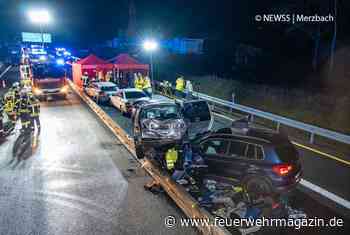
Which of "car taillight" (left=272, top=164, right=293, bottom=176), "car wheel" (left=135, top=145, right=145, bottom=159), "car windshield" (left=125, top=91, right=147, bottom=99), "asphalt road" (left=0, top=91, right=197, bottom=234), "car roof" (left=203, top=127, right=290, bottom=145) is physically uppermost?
"car windshield" (left=125, top=91, right=147, bottom=99)

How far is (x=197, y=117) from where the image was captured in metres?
12.1

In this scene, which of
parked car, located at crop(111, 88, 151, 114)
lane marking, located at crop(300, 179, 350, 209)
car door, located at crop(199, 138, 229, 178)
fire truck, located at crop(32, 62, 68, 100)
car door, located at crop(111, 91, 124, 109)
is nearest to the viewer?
lane marking, located at crop(300, 179, 350, 209)

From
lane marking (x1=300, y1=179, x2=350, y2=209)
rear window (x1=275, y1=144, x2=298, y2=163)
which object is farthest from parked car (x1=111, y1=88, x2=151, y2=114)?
rear window (x1=275, y1=144, x2=298, y2=163)

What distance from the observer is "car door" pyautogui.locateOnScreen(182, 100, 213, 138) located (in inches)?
466

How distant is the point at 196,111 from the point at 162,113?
1.57 m

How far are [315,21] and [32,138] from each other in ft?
77.1

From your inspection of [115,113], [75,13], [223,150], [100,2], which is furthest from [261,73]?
[75,13]

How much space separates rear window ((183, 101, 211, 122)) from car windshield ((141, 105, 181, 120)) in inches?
33.0

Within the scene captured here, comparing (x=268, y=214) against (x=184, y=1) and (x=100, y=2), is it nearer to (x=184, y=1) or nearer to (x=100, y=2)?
(x=184, y=1)

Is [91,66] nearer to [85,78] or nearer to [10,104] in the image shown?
[85,78]

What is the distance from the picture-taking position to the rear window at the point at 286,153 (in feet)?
23.1

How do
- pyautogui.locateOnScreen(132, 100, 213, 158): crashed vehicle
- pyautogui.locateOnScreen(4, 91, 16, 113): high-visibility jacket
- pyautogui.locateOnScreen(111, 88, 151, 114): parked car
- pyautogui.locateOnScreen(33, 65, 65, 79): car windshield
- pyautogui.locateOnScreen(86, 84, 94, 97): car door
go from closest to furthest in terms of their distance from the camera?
pyautogui.locateOnScreen(132, 100, 213, 158): crashed vehicle, pyautogui.locateOnScreen(4, 91, 16, 113): high-visibility jacket, pyautogui.locateOnScreen(111, 88, 151, 114): parked car, pyautogui.locateOnScreen(86, 84, 94, 97): car door, pyautogui.locateOnScreen(33, 65, 65, 79): car windshield

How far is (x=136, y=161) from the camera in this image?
10.6m

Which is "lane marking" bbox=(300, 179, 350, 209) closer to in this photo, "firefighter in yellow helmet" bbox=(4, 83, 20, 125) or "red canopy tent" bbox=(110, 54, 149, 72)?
"firefighter in yellow helmet" bbox=(4, 83, 20, 125)
